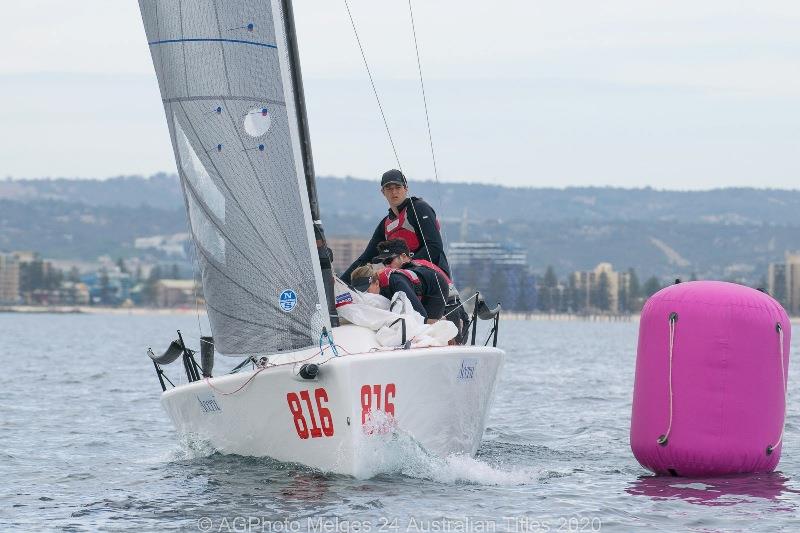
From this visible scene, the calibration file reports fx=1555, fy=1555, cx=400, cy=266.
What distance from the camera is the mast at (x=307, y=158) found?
11570 millimetres

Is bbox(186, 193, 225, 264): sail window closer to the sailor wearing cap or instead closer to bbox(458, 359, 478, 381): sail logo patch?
the sailor wearing cap

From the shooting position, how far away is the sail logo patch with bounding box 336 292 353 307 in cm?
1173

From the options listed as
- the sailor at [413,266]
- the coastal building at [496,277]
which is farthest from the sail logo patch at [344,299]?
the coastal building at [496,277]

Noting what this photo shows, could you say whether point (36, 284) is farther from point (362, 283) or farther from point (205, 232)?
point (205, 232)

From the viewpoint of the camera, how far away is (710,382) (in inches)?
447

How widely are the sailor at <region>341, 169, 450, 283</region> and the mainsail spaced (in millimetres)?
1709

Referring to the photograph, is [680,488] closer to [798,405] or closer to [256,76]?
[256,76]

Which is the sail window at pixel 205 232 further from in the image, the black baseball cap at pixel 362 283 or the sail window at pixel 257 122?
the black baseball cap at pixel 362 283

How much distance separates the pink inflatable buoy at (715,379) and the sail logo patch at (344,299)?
227 cm

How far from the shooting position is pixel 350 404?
10.5 m

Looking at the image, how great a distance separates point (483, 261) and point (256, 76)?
183069mm

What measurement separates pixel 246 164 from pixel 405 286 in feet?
5.63

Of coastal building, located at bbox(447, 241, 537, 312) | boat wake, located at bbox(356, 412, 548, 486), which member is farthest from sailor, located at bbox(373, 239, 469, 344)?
coastal building, located at bbox(447, 241, 537, 312)

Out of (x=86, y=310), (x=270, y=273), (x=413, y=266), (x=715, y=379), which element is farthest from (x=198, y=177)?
(x=86, y=310)
